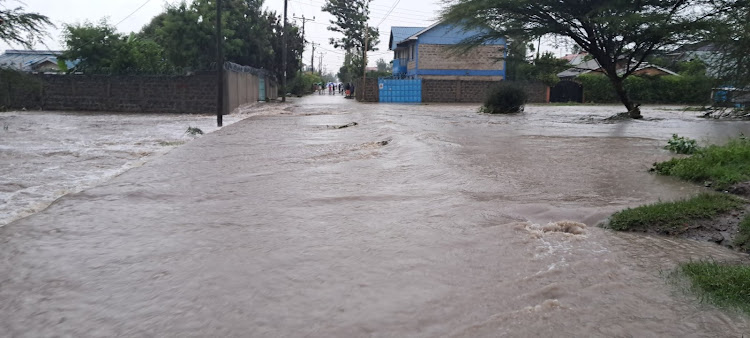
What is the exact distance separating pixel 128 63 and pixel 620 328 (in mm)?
29843

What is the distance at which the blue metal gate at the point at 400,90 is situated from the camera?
38.6m

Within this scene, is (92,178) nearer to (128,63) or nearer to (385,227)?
(385,227)

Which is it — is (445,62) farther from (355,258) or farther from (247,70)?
(355,258)

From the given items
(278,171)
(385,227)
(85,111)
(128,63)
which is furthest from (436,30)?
(385,227)

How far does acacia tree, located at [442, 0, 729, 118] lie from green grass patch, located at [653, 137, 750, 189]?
1073cm

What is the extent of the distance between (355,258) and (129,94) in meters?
25.8

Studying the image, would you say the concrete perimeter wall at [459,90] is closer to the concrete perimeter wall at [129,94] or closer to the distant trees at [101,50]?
the concrete perimeter wall at [129,94]

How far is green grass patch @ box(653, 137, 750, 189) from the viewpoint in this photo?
20.9 feet

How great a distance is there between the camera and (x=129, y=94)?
27.1 m

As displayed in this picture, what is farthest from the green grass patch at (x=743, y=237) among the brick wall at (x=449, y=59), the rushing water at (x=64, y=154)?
the brick wall at (x=449, y=59)

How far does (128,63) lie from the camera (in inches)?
1139

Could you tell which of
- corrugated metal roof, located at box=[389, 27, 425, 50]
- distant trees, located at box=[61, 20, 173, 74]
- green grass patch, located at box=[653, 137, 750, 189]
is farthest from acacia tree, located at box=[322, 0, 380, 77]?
green grass patch, located at box=[653, 137, 750, 189]

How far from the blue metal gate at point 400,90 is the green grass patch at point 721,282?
35.1 meters

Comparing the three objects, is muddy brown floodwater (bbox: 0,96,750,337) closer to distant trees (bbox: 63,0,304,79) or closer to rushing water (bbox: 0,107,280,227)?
rushing water (bbox: 0,107,280,227)
